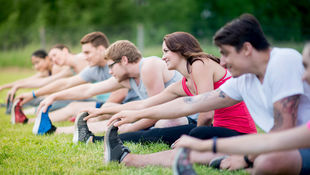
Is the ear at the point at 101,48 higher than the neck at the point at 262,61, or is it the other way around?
the ear at the point at 101,48

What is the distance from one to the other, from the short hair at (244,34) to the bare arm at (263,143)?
0.77m

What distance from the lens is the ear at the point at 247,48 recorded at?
8.20ft

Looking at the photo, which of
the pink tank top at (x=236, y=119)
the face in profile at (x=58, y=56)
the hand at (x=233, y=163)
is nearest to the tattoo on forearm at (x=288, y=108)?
the hand at (x=233, y=163)

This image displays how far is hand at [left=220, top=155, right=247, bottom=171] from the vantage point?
304 cm

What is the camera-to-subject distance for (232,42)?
2.53 metres

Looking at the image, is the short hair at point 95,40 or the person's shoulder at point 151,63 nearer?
the person's shoulder at point 151,63

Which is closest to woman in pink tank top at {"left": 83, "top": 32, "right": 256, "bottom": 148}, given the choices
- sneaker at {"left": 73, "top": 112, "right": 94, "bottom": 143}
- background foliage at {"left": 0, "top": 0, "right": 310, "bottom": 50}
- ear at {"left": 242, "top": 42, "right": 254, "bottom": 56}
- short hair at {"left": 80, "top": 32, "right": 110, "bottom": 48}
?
sneaker at {"left": 73, "top": 112, "right": 94, "bottom": 143}

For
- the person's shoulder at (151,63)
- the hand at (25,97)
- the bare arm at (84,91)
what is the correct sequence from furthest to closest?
1. the hand at (25,97)
2. the bare arm at (84,91)
3. the person's shoulder at (151,63)

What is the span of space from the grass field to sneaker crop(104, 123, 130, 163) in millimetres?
83

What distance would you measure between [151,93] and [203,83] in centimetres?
112

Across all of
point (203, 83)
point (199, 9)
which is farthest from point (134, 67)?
point (199, 9)

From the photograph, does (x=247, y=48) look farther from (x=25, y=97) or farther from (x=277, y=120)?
(x=25, y=97)

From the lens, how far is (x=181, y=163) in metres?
2.23

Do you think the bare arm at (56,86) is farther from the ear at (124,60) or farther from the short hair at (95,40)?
the ear at (124,60)
